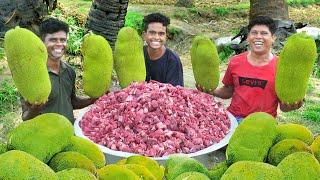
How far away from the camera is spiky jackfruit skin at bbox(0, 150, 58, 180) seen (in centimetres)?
112

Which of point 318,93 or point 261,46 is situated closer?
point 261,46

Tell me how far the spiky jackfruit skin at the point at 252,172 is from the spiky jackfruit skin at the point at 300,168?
3 cm

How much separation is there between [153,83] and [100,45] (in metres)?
0.41

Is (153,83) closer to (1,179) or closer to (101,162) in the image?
(101,162)

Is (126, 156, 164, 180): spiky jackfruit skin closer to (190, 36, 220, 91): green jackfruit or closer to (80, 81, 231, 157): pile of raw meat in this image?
(80, 81, 231, 157): pile of raw meat

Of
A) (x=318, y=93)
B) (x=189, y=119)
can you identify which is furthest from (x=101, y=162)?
(x=318, y=93)

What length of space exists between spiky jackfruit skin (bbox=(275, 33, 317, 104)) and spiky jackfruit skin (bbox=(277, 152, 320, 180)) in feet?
5.32

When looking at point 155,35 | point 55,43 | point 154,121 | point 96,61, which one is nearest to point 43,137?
point 154,121

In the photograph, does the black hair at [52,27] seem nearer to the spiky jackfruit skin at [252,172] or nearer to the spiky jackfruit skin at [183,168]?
the spiky jackfruit skin at [183,168]

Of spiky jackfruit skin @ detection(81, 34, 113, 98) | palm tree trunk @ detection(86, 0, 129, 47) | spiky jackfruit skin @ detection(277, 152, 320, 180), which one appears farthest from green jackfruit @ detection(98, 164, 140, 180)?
palm tree trunk @ detection(86, 0, 129, 47)

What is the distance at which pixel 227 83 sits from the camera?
3717 mm

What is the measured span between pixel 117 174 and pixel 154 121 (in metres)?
1.52

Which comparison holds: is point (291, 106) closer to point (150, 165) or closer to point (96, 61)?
point (96, 61)

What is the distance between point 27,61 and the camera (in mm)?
2467
